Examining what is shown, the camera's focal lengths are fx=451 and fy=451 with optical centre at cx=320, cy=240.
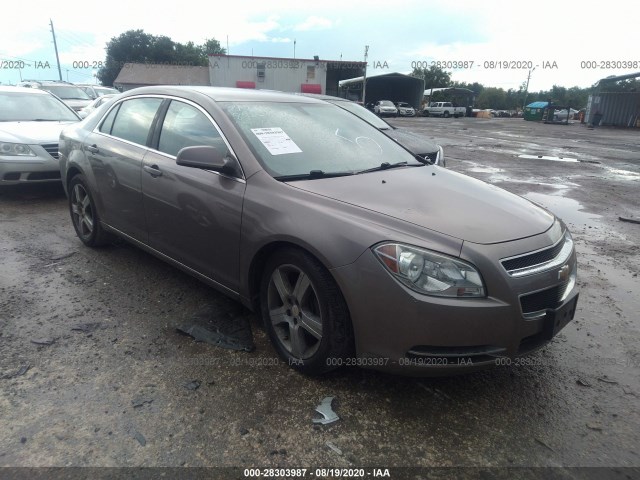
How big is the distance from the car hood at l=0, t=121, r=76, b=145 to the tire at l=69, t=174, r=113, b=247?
2167 millimetres

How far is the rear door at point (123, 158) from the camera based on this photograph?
3.63m

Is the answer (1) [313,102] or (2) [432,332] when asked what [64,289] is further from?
(2) [432,332]

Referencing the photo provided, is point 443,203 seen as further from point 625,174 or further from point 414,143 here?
point 625,174

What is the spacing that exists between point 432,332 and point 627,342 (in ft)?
6.29

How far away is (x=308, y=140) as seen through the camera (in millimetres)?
3145

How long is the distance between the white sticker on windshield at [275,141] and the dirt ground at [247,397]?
1.25 metres

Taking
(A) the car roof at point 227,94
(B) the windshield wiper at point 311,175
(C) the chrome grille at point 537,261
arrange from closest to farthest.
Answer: (C) the chrome grille at point 537,261 < (B) the windshield wiper at point 311,175 < (A) the car roof at point 227,94

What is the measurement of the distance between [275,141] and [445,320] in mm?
1614

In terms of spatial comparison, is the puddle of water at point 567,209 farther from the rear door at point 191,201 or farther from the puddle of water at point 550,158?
the puddle of water at point 550,158

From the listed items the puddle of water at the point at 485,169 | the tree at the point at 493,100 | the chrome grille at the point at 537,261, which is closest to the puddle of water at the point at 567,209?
the puddle of water at the point at 485,169

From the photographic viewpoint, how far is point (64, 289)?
368cm

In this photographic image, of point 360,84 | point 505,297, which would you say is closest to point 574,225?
point 505,297

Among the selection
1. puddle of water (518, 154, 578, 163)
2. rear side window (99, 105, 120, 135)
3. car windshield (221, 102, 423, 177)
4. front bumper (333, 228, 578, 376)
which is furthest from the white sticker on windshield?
puddle of water (518, 154, 578, 163)

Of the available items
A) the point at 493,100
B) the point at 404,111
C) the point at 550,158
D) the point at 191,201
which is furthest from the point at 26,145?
the point at 493,100
